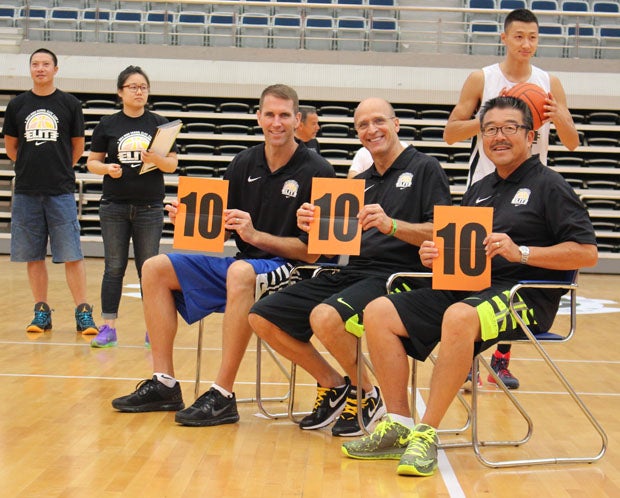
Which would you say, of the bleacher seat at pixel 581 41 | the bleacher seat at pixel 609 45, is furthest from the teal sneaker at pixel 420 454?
the bleacher seat at pixel 609 45

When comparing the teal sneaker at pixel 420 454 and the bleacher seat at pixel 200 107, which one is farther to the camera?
the bleacher seat at pixel 200 107

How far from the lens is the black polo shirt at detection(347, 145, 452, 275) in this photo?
3322 millimetres

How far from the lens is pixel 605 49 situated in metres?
11.7

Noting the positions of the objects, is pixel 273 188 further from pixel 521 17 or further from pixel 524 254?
pixel 521 17

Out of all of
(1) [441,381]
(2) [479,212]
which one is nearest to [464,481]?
(1) [441,381]

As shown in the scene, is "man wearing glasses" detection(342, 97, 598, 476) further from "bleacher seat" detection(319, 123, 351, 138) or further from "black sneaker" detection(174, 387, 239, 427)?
"bleacher seat" detection(319, 123, 351, 138)

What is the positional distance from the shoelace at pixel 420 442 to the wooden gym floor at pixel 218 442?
8 cm

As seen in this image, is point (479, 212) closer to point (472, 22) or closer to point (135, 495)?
point (135, 495)

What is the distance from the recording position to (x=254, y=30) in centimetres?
1194

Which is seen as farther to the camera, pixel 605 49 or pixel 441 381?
pixel 605 49

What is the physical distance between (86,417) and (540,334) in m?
1.66

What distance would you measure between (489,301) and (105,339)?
273cm

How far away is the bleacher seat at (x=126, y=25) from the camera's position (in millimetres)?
11829

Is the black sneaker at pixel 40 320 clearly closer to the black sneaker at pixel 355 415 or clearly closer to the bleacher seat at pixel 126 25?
the black sneaker at pixel 355 415
